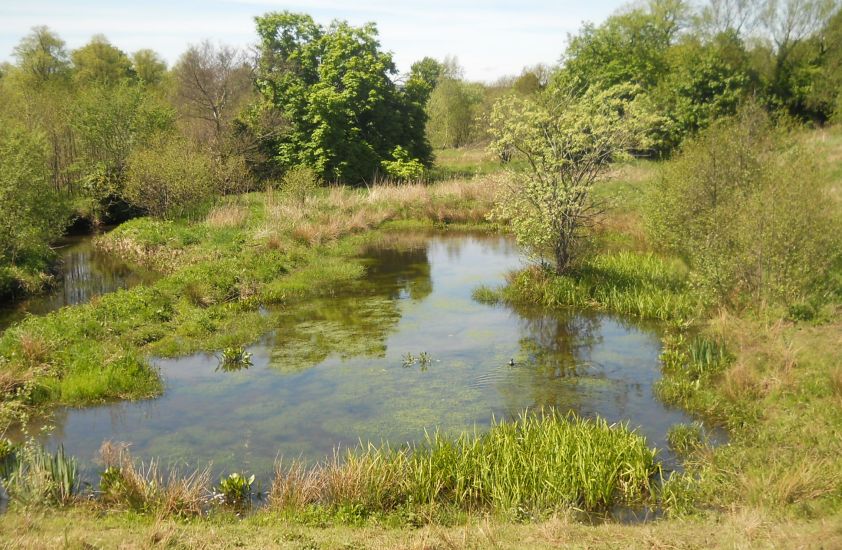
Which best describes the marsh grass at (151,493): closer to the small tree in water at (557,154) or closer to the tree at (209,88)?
the small tree in water at (557,154)

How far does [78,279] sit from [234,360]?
12.5 metres

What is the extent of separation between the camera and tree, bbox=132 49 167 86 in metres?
69.9

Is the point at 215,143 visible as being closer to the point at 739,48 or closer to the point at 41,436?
the point at 41,436

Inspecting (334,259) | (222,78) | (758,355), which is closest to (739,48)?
(222,78)

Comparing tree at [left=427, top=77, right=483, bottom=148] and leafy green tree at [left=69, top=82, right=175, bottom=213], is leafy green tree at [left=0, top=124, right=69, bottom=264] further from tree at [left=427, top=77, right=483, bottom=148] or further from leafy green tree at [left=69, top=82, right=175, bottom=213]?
tree at [left=427, top=77, right=483, bottom=148]

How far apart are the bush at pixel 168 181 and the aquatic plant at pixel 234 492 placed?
937 inches

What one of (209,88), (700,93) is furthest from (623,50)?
(209,88)

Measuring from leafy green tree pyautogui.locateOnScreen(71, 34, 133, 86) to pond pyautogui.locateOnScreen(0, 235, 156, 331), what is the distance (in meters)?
33.6

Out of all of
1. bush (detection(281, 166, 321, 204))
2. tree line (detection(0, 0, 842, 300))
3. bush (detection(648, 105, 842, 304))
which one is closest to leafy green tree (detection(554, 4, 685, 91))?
tree line (detection(0, 0, 842, 300))

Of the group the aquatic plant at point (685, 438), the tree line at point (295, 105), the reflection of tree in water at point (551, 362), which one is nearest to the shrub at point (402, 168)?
the tree line at point (295, 105)

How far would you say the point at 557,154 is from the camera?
65.5 feet

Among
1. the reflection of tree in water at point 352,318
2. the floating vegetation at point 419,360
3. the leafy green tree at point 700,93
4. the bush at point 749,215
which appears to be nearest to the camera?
the bush at point 749,215

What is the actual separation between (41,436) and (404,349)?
8.14 m

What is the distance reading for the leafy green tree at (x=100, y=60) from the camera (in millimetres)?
60031
